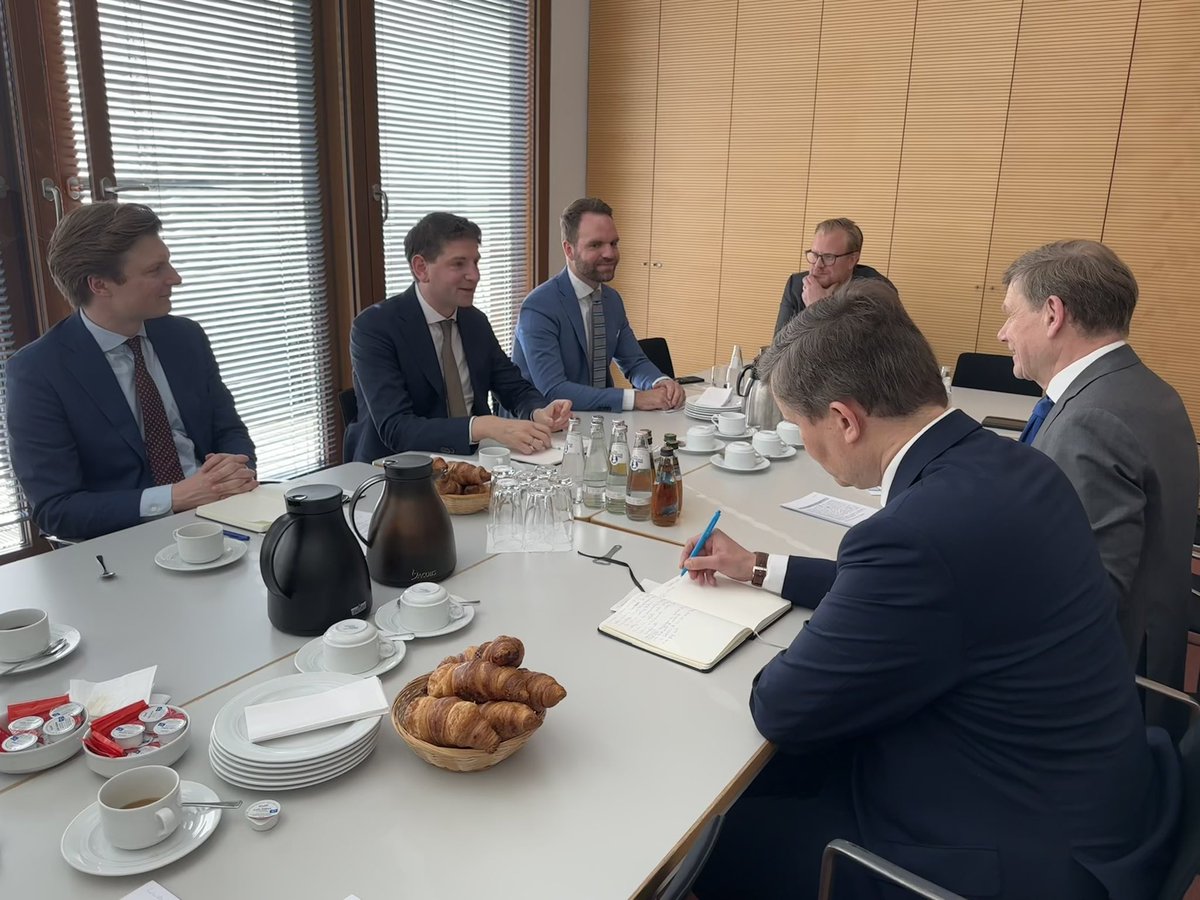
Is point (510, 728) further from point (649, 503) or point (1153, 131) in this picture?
point (1153, 131)

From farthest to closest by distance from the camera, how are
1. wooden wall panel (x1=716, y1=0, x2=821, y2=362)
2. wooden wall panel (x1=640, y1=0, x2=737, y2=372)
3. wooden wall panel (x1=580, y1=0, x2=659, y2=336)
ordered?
wooden wall panel (x1=580, y1=0, x2=659, y2=336)
wooden wall panel (x1=640, y1=0, x2=737, y2=372)
wooden wall panel (x1=716, y1=0, x2=821, y2=362)

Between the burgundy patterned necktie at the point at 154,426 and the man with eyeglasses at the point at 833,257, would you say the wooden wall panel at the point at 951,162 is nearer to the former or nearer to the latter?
the man with eyeglasses at the point at 833,257

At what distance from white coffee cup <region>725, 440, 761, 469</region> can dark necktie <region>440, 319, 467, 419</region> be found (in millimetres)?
1056

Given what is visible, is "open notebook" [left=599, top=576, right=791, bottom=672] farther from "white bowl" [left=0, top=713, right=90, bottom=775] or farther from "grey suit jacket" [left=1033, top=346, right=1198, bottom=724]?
"white bowl" [left=0, top=713, right=90, bottom=775]

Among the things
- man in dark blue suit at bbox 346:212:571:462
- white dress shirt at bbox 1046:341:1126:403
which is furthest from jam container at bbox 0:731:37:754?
white dress shirt at bbox 1046:341:1126:403

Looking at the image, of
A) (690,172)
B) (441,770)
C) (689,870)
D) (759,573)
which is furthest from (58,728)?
(690,172)

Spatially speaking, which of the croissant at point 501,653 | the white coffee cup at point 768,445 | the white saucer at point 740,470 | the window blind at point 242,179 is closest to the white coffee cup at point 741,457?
the white saucer at point 740,470

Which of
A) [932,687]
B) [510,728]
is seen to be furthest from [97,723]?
[932,687]

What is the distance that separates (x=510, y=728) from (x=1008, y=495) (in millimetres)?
775

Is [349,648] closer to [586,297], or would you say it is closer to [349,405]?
[349,405]

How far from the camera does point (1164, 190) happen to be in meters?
4.12

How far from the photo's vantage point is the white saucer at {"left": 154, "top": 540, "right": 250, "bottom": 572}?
1.78 metres

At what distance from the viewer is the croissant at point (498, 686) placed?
1.18m

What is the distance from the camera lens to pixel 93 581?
1.73 metres
